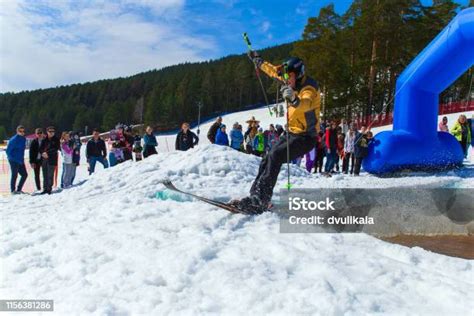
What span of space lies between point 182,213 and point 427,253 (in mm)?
2617

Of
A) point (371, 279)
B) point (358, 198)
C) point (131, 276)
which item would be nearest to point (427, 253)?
point (371, 279)

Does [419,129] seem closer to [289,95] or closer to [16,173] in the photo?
[289,95]

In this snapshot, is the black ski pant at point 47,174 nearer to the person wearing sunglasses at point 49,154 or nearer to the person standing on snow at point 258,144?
the person wearing sunglasses at point 49,154

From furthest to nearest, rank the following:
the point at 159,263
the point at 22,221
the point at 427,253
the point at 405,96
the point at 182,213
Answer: the point at 405,96 → the point at 22,221 → the point at 182,213 → the point at 427,253 → the point at 159,263

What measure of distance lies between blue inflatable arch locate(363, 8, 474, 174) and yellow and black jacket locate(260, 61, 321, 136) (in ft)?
18.4

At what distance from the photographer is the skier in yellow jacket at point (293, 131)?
458cm

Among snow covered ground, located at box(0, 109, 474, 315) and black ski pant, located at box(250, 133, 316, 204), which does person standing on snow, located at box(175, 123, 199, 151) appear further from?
black ski pant, located at box(250, 133, 316, 204)

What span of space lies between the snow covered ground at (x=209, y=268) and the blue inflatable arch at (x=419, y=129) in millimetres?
6352

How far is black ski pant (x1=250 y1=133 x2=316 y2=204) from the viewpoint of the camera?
15.3ft

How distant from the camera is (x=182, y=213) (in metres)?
4.44

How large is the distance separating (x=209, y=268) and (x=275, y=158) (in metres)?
2.09

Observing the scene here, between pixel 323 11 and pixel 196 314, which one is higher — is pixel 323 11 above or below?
above

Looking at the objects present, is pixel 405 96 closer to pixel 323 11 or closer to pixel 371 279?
pixel 371 279

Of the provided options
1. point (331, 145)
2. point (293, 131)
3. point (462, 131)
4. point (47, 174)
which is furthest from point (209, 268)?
point (462, 131)
